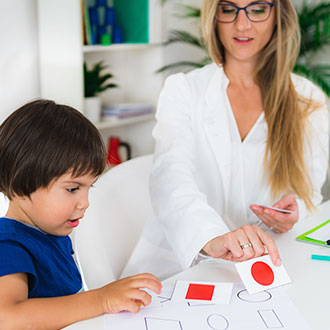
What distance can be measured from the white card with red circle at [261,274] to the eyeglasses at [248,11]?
77 centimetres

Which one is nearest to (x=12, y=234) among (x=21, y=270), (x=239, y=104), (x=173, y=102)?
(x=21, y=270)

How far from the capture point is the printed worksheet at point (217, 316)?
77 cm

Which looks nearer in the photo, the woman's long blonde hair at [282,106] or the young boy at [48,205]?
the young boy at [48,205]

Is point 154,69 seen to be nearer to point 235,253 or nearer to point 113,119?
point 113,119

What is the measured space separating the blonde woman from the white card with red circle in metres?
0.48

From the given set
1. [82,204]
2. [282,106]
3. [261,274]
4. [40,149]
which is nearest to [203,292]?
[261,274]

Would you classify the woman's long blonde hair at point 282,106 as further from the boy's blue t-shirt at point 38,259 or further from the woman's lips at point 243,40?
the boy's blue t-shirt at point 38,259

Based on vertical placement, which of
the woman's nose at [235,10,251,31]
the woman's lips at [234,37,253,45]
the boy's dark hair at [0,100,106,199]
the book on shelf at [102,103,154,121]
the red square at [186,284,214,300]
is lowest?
the book on shelf at [102,103,154,121]

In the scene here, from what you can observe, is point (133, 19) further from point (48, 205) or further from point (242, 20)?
point (48, 205)

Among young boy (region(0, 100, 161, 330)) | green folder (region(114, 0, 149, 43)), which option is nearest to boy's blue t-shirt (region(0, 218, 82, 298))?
young boy (region(0, 100, 161, 330))

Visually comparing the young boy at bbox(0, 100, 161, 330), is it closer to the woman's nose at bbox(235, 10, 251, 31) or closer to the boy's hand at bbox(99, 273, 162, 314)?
the boy's hand at bbox(99, 273, 162, 314)

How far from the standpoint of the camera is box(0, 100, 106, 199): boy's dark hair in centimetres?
88

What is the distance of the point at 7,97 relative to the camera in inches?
89.7

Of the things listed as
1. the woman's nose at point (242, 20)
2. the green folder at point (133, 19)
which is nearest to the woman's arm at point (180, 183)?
the woman's nose at point (242, 20)
